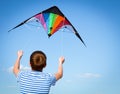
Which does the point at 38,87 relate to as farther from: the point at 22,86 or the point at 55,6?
the point at 55,6

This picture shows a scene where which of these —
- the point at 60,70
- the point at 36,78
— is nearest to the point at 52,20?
the point at 60,70

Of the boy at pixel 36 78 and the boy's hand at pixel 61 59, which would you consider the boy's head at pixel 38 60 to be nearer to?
the boy at pixel 36 78

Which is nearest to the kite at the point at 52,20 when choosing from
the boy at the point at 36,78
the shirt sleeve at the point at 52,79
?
the shirt sleeve at the point at 52,79

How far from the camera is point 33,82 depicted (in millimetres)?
3752

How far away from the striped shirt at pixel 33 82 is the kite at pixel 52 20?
9534 mm

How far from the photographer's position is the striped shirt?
12.2 feet

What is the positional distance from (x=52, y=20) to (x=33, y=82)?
36.6ft

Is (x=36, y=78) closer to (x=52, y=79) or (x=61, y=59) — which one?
(x=52, y=79)

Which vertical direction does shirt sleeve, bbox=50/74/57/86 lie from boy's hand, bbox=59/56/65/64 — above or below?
below

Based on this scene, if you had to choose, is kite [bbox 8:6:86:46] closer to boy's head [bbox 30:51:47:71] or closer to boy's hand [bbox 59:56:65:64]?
boy's hand [bbox 59:56:65:64]

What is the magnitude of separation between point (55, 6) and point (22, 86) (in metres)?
9.98

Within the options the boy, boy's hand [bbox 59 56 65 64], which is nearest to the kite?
boy's hand [bbox 59 56 65 64]

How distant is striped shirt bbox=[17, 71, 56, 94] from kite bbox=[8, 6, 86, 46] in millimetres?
9534

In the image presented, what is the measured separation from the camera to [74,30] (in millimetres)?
13445
